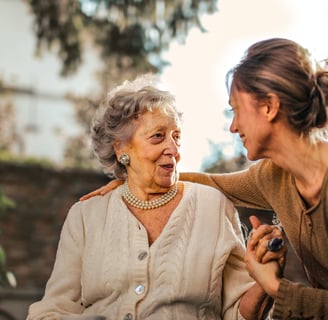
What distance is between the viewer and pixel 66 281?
10.5 feet

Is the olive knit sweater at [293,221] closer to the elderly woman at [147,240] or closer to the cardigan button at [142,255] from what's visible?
the elderly woman at [147,240]

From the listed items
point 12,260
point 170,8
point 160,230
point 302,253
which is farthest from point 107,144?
point 12,260

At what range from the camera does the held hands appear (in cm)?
267

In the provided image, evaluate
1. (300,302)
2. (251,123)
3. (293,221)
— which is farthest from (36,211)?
(300,302)

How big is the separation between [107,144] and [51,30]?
5441mm

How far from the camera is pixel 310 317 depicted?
2.63 meters

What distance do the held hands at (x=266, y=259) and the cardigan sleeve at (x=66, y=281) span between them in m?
0.78

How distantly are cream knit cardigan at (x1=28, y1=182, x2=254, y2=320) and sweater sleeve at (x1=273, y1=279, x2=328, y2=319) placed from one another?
0.42 meters

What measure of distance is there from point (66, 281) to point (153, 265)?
35 centimetres

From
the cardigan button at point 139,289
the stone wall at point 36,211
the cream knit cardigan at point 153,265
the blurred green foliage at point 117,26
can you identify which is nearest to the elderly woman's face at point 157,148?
the cream knit cardigan at point 153,265

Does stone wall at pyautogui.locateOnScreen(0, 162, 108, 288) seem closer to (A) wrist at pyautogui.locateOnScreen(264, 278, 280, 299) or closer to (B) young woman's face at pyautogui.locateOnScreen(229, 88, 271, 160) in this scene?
(B) young woman's face at pyautogui.locateOnScreen(229, 88, 271, 160)

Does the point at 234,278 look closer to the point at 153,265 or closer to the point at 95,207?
the point at 153,265

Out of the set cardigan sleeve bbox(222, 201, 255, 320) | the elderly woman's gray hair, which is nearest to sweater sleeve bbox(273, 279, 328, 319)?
cardigan sleeve bbox(222, 201, 255, 320)

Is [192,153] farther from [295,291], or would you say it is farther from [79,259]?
[295,291]
